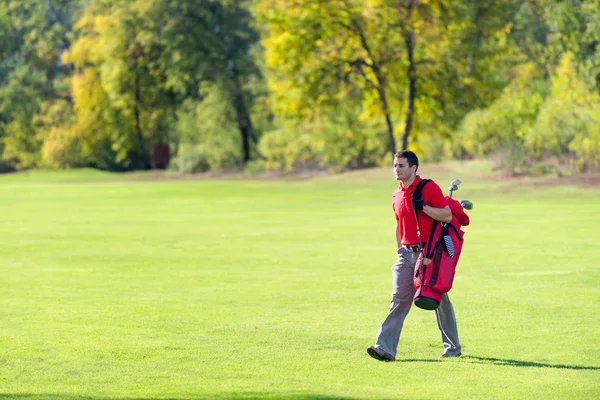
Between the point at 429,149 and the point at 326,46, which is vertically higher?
the point at 326,46

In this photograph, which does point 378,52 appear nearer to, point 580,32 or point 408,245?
point 580,32

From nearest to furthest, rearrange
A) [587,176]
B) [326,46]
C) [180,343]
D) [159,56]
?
[180,343]
[587,176]
[326,46]
[159,56]

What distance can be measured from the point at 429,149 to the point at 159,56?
24048 mm

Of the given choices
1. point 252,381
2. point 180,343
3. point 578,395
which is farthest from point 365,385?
point 180,343

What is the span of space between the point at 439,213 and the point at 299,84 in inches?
1881

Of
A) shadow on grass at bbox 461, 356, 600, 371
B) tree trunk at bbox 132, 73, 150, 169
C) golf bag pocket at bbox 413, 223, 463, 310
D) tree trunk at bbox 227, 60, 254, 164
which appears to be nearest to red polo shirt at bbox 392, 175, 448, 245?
golf bag pocket at bbox 413, 223, 463, 310

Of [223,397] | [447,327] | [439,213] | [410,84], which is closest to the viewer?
[223,397]

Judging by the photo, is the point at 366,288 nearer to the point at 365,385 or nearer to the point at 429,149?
the point at 365,385

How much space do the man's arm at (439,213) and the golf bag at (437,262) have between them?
138mm

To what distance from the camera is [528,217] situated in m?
31.1

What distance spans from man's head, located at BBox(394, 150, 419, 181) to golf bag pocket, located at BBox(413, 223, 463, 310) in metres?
0.50

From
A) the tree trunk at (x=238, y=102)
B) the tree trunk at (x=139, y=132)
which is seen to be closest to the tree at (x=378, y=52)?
the tree trunk at (x=238, y=102)

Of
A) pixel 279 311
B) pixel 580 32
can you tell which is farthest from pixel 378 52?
pixel 279 311

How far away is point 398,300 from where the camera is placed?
11.5 meters
